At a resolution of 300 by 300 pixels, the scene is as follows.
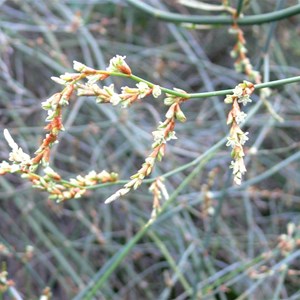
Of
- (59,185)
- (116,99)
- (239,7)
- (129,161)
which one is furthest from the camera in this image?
(129,161)

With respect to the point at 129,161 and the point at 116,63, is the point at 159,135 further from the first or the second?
the point at 129,161

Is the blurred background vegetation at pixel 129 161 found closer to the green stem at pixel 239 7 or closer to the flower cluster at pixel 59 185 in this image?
the green stem at pixel 239 7

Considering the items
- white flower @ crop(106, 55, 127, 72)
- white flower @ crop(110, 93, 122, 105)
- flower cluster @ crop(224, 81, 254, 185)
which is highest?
white flower @ crop(106, 55, 127, 72)

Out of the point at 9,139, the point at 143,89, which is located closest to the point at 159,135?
the point at 143,89

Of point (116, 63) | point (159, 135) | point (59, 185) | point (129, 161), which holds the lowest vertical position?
point (129, 161)

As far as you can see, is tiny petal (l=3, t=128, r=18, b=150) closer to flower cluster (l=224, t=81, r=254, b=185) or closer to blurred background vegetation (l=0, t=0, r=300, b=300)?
flower cluster (l=224, t=81, r=254, b=185)

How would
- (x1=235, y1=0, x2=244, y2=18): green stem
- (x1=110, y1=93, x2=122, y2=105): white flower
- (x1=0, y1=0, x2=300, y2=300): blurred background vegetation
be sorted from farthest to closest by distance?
(x1=0, y1=0, x2=300, y2=300): blurred background vegetation → (x1=235, y1=0, x2=244, y2=18): green stem → (x1=110, y1=93, x2=122, y2=105): white flower

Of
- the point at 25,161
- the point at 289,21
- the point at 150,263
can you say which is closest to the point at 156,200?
the point at 25,161

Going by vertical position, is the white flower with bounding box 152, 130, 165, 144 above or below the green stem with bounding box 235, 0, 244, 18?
below

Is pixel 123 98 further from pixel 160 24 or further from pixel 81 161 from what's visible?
pixel 160 24

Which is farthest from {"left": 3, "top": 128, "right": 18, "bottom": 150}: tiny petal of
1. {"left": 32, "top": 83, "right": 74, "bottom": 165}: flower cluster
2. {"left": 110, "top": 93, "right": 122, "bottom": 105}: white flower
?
{"left": 110, "top": 93, "right": 122, "bottom": 105}: white flower
